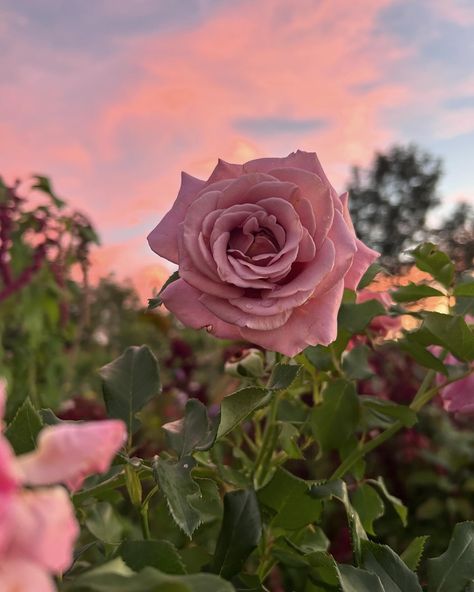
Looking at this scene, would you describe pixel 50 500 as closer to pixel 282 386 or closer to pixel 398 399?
pixel 282 386

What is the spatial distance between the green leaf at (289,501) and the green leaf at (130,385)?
13 cm

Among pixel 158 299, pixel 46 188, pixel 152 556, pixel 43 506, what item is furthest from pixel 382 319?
pixel 46 188

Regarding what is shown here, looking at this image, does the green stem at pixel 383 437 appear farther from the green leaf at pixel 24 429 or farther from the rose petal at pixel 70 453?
the rose petal at pixel 70 453

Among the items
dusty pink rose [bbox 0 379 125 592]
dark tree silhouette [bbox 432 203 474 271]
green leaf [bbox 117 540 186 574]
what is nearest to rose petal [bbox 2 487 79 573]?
dusty pink rose [bbox 0 379 125 592]

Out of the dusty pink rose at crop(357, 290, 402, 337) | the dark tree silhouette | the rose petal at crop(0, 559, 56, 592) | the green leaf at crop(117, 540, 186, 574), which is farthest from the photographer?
the dark tree silhouette

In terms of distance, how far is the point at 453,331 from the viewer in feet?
2.20

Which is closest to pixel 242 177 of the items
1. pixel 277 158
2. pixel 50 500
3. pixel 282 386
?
pixel 277 158

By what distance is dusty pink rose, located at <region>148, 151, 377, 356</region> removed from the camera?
1.82 ft

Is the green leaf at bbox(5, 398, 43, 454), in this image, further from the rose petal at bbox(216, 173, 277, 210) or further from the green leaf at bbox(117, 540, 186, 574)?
the rose petal at bbox(216, 173, 277, 210)

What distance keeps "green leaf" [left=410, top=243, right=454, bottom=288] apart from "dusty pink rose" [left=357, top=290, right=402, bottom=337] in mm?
54

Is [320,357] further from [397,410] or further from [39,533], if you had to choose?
[39,533]

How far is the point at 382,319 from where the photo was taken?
0.83 meters

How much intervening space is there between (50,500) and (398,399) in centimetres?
247

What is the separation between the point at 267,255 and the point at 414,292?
0.79ft
